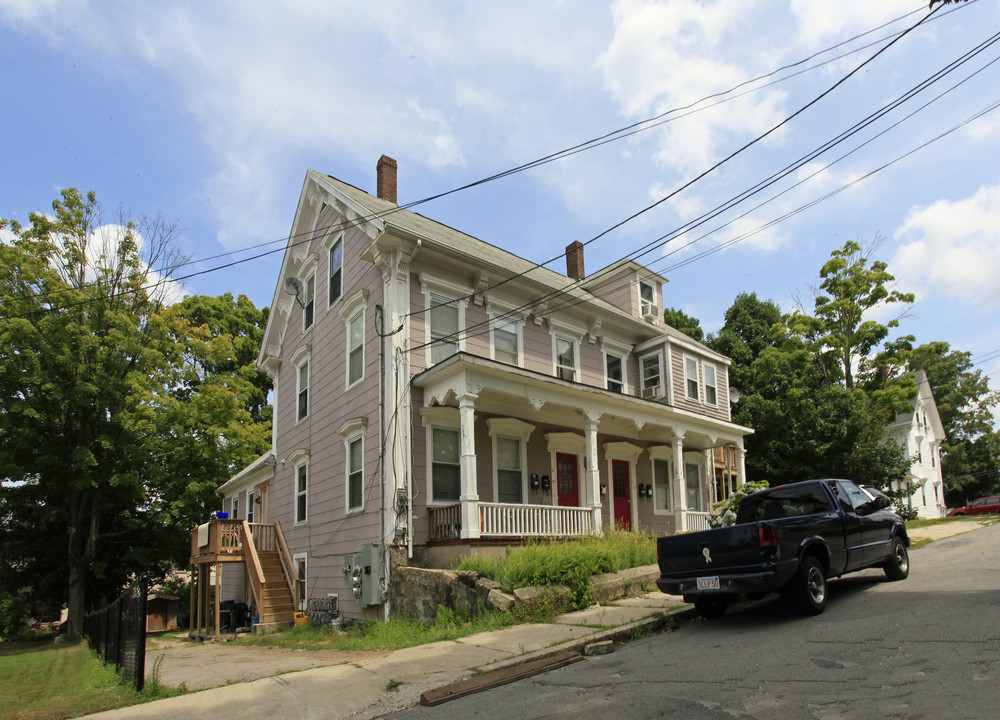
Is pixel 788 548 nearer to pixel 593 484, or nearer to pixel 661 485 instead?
pixel 593 484

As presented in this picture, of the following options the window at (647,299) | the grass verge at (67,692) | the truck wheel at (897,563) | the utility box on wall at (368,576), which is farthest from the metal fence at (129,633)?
the window at (647,299)

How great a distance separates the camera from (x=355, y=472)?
1541 cm

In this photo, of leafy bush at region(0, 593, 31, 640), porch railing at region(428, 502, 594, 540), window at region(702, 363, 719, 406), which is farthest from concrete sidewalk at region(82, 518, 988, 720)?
leafy bush at region(0, 593, 31, 640)

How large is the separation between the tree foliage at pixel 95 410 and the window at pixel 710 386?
15.6 metres

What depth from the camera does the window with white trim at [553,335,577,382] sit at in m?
17.7

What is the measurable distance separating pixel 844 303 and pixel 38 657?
30.8 m

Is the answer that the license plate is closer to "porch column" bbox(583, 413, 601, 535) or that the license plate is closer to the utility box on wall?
"porch column" bbox(583, 413, 601, 535)

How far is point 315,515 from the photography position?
57.1 ft

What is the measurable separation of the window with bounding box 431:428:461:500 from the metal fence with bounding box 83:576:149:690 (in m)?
6.10

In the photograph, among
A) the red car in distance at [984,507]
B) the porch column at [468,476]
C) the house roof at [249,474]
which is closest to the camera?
the porch column at [468,476]

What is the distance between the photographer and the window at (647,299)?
2260cm

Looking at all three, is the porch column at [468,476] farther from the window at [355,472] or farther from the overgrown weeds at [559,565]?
the window at [355,472]

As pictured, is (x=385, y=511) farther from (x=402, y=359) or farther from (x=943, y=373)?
(x=943, y=373)

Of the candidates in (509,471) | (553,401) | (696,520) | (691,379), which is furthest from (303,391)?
(691,379)
